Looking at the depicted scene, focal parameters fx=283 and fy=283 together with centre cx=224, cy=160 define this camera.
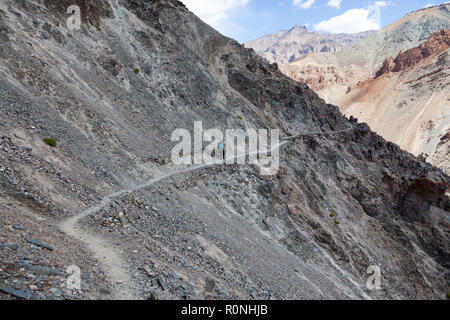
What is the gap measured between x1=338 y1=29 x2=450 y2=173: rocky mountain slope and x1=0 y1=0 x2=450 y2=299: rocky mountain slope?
77162mm

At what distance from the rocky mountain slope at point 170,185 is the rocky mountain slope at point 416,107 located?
7716cm

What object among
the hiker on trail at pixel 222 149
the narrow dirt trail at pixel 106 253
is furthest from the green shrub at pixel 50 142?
the hiker on trail at pixel 222 149

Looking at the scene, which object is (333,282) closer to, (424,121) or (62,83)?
(62,83)

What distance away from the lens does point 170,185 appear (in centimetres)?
2572

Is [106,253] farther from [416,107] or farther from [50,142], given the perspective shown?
[416,107]

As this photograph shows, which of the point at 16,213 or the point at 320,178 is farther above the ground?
the point at 320,178

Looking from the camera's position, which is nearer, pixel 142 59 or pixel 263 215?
pixel 263 215

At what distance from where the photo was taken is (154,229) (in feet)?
59.2

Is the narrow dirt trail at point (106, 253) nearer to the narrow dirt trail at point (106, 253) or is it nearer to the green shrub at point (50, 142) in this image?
the narrow dirt trail at point (106, 253)

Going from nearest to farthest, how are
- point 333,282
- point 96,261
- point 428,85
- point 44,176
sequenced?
point 96,261
point 44,176
point 333,282
point 428,85

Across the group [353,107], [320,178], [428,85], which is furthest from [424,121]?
[320,178]

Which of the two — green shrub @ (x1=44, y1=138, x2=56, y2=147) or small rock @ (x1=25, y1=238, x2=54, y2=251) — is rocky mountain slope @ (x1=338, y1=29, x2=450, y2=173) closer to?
green shrub @ (x1=44, y1=138, x2=56, y2=147)

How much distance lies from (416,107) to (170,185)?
172 metres

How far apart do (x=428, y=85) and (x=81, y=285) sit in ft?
663
